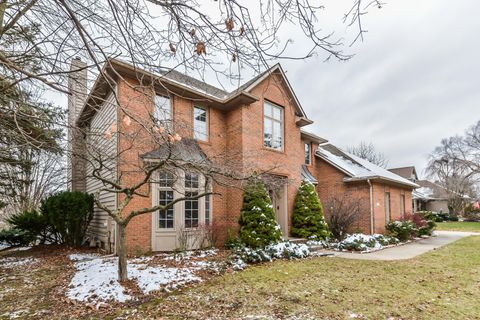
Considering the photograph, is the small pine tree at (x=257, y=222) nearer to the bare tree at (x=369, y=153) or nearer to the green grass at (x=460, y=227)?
the green grass at (x=460, y=227)

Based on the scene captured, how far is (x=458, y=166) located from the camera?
40188 mm

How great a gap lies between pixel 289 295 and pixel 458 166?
45.6 m

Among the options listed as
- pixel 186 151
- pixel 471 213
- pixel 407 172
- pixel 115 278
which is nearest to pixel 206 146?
pixel 186 151

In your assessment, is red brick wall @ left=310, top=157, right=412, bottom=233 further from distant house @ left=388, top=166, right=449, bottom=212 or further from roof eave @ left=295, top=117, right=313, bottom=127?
distant house @ left=388, top=166, right=449, bottom=212

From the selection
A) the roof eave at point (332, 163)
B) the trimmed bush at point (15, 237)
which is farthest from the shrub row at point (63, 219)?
the roof eave at point (332, 163)

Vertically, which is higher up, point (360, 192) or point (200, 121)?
point (200, 121)

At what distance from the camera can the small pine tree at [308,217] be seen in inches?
498

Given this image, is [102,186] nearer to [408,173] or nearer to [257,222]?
[257,222]

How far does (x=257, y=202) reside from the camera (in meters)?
10.5

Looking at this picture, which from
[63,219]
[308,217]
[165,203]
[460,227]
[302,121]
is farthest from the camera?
[460,227]

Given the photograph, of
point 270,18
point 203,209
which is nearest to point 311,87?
point 270,18

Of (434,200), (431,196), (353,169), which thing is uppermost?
(353,169)

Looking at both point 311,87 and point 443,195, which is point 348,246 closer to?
point 311,87

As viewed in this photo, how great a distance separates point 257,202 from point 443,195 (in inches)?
1697
